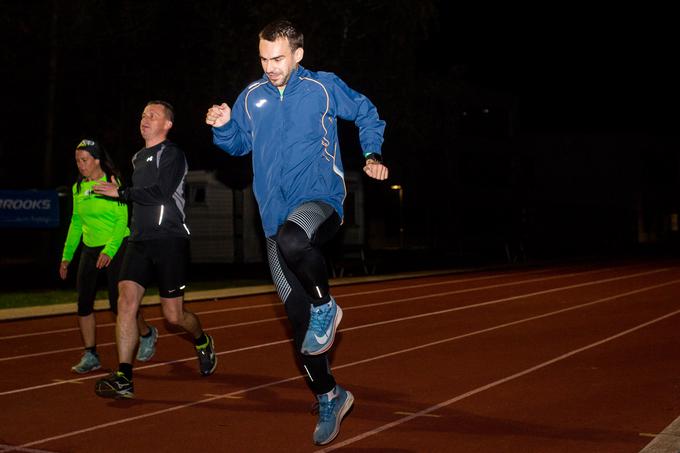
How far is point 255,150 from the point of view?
507cm

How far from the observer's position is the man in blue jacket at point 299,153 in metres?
4.86

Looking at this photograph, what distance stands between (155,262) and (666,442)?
3.84 metres

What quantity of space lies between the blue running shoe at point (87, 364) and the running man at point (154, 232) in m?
1.38

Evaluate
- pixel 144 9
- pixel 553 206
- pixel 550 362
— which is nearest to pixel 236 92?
pixel 144 9

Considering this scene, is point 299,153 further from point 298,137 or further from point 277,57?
point 277,57

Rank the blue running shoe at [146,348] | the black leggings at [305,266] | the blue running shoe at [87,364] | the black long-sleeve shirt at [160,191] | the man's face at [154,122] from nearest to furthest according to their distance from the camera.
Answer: the black leggings at [305,266] < the black long-sleeve shirt at [160,191] < the man's face at [154,122] < the blue running shoe at [87,364] < the blue running shoe at [146,348]

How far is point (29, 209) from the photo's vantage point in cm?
2258

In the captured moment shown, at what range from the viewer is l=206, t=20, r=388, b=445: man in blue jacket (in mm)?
4855

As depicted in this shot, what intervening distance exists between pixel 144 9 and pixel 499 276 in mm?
13145

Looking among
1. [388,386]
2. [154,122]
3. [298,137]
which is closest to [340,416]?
[298,137]

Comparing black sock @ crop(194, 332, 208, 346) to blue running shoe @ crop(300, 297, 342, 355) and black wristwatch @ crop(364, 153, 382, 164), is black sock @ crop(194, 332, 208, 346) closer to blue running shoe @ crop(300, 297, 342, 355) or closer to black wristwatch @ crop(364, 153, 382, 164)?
blue running shoe @ crop(300, 297, 342, 355)

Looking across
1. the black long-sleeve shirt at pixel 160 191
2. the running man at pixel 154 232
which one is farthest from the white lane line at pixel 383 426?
the black long-sleeve shirt at pixel 160 191

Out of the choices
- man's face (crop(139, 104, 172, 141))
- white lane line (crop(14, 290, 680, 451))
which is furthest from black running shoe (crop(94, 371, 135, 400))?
man's face (crop(139, 104, 172, 141))

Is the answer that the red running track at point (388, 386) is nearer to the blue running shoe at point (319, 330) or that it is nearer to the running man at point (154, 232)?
the running man at point (154, 232)
